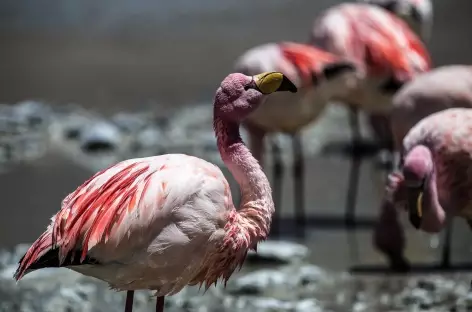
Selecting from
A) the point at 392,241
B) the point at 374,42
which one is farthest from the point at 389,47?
the point at 392,241

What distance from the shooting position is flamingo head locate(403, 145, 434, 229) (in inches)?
122

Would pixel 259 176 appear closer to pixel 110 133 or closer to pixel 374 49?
pixel 374 49

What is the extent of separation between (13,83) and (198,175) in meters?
5.87

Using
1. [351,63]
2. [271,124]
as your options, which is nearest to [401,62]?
[351,63]

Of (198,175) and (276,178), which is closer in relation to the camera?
(198,175)

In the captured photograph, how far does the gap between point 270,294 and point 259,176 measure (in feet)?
4.34

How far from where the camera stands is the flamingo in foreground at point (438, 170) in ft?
10.3

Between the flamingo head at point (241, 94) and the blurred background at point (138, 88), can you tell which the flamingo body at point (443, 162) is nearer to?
the flamingo head at point (241, 94)

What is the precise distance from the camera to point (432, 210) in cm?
318

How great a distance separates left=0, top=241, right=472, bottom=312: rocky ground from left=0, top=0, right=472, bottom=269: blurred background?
0.27 m

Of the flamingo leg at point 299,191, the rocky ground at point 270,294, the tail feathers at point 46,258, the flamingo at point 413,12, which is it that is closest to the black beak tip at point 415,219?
the rocky ground at point 270,294

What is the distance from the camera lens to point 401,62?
482 centimetres

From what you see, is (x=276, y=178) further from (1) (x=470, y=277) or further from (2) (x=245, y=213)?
(2) (x=245, y=213)

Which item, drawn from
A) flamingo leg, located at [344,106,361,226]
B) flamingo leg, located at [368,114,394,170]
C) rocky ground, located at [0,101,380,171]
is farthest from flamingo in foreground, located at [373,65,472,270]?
rocky ground, located at [0,101,380,171]
